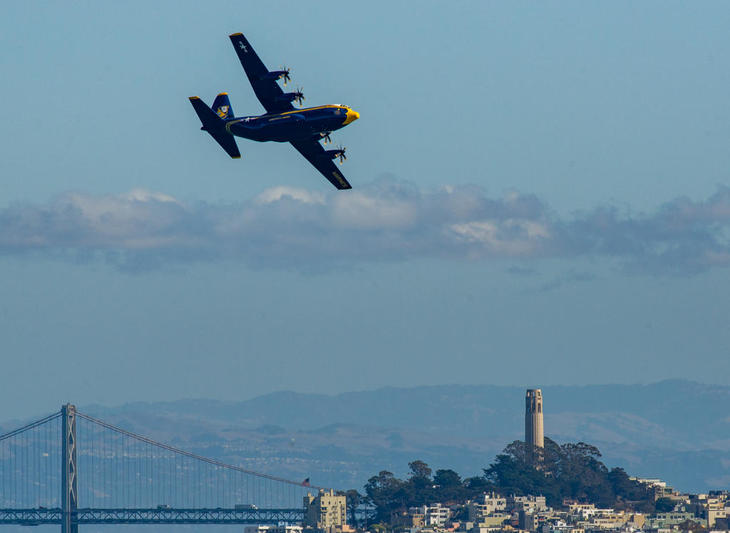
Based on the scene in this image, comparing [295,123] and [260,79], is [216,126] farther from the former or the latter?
[295,123]

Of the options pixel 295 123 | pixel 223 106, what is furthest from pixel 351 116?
pixel 223 106

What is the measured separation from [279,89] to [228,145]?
6379mm

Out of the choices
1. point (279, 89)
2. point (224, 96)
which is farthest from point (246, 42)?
point (224, 96)

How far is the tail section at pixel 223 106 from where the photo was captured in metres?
107

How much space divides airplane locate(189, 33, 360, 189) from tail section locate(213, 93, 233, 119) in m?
3.44

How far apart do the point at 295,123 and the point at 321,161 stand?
7233 mm

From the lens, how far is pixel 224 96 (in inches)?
4262

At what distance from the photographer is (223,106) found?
353 ft

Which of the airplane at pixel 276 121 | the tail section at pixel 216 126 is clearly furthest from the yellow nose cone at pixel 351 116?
the tail section at pixel 216 126

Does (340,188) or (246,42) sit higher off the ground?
(246,42)

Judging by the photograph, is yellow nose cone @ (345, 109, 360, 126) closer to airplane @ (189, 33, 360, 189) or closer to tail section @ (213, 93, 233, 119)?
airplane @ (189, 33, 360, 189)

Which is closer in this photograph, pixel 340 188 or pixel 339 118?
pixel 339 118

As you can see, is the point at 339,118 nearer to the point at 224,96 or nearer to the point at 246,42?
the point at 246,42

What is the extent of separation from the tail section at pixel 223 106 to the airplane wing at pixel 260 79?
834cm
